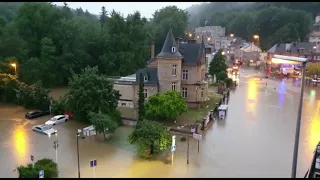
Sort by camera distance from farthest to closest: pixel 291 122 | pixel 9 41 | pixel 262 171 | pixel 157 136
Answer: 1. pixel 9 41
2. pixel 291 122
3. pixel 157 136
4. pixel 262 171

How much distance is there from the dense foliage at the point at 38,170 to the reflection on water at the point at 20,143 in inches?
134

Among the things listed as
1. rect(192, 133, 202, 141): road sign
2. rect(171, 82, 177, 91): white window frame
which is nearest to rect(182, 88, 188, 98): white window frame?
rect(171, 82, 177, 91): white window frame

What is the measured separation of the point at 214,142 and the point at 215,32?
92445 mm

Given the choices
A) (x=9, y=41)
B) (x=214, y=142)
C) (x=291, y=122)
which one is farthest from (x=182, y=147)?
(x=9, y=41)

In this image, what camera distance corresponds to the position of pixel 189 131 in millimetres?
26031

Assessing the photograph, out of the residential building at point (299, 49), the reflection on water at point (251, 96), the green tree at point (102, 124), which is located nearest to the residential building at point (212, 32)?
the residential building at point (299, 49)

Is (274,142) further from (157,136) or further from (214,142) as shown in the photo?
(157,136)

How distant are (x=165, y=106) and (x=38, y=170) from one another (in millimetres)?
12806

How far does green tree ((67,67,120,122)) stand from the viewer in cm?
2761

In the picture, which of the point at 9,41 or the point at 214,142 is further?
the point at 9,41

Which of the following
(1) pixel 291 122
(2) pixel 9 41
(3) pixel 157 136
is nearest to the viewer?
(3) pixel 157 136

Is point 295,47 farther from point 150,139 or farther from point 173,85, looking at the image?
point 150,139

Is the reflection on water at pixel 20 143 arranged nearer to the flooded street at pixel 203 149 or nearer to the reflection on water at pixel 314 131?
the flooded street at pixel 203 149

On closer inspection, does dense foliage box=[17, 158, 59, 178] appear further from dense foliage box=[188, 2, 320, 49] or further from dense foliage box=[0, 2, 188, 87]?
dense foliage box=[188, 2, 320, 49]
